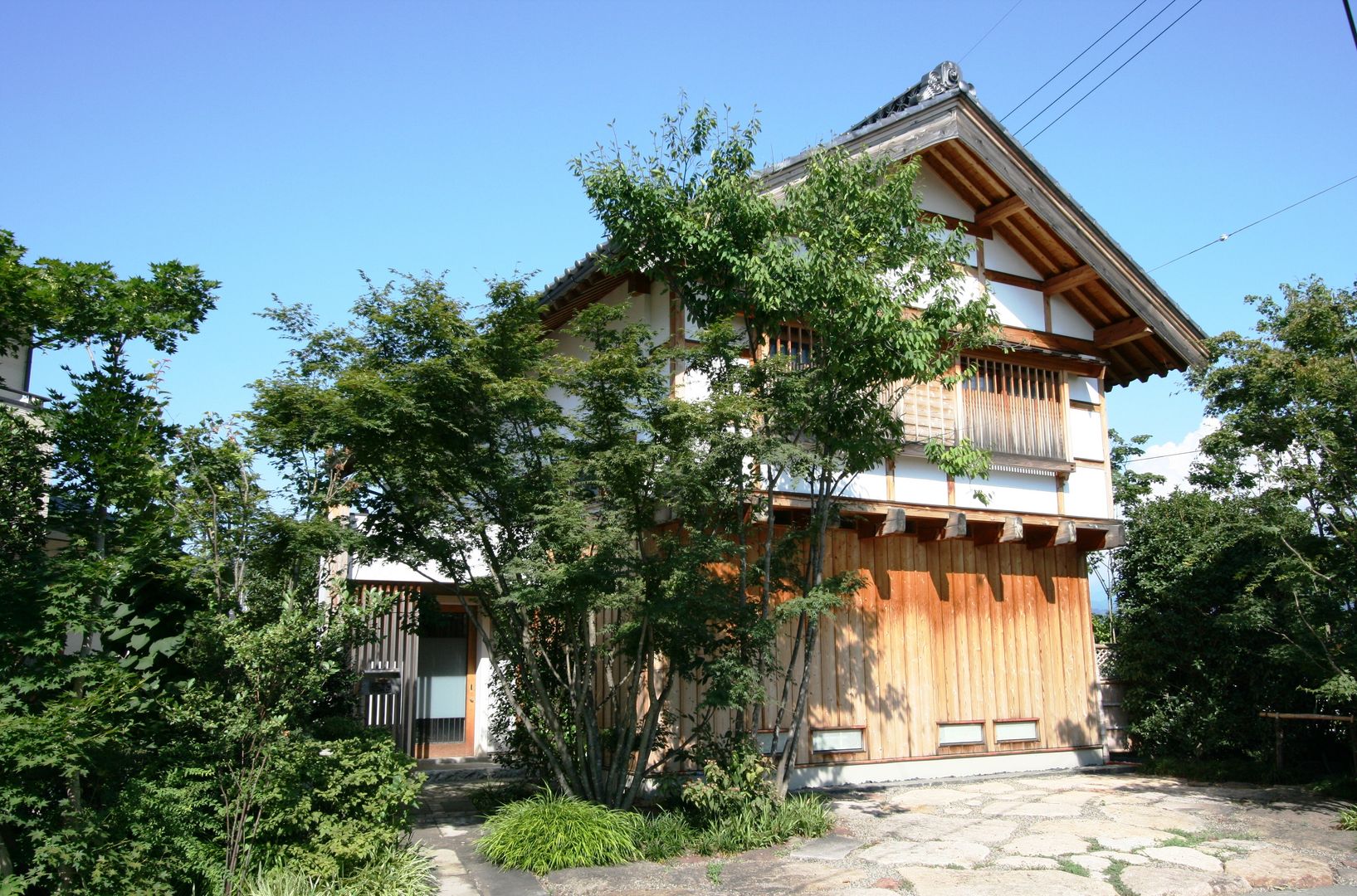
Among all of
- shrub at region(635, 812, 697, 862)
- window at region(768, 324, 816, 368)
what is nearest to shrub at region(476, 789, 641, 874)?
shrub at region(635, 812, 697, 862)

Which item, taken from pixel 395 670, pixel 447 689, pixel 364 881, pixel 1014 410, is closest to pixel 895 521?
pixel 1014 410

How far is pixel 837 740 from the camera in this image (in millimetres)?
10602

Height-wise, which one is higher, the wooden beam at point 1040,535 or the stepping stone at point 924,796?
the wooden beam at point 1040,535

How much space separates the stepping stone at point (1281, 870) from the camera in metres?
6.84

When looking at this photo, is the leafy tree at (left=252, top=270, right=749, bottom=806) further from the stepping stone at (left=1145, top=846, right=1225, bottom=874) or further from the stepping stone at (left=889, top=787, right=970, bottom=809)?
the stepping stone at (left=1145, top=846, right=1225, bottom=874)

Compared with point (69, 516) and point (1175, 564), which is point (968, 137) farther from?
point (69, 516)

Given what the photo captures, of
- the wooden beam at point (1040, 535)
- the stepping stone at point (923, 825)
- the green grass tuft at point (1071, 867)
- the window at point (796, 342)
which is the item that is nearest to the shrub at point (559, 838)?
the stepping stone at point (923, 825)

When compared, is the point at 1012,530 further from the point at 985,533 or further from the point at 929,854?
the point at 929,854

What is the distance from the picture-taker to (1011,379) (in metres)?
12.3

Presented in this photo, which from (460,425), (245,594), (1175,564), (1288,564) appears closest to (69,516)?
(245,594)

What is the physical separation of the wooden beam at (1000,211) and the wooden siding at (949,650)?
4.14 m

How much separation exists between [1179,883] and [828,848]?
2507 mm

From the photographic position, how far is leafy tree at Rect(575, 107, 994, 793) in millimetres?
8328

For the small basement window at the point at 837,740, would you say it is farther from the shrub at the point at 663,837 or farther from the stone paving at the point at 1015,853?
the shrub at the point at 663,837
